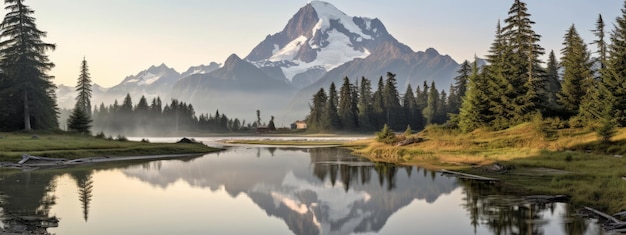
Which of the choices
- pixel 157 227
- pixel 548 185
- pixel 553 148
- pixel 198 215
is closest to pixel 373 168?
pixel 553 148

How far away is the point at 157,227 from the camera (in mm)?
23875

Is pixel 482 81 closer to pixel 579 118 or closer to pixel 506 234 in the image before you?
pixel 579 118

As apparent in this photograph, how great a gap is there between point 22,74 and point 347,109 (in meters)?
124

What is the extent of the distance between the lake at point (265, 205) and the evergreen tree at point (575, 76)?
4137cm

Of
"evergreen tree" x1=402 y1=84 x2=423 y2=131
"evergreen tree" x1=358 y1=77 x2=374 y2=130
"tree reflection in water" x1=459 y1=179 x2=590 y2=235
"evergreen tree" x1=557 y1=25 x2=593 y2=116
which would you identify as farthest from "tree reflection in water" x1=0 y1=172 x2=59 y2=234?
"evergreen tree" x1=402 y1=84 x2=423 y2=131

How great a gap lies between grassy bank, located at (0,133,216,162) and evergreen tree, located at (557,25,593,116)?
60.3 meters

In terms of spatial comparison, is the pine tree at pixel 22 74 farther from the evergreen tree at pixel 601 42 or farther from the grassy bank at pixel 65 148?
the evergreen tree at pixel 601 42

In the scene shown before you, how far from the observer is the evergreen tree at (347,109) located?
184000mm

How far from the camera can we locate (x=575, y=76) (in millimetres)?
79938

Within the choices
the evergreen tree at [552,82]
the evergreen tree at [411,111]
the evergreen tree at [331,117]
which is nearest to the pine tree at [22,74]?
the evergreen tree at [552,82]

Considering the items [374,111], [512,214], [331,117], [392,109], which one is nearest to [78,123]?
[512,214]

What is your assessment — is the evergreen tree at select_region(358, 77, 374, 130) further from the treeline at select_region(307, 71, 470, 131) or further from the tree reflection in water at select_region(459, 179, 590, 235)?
the tree reflection in water at select_region(459, 179, 590, 235)

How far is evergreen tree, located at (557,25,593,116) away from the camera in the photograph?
77562mm

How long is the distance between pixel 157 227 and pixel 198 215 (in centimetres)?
367
